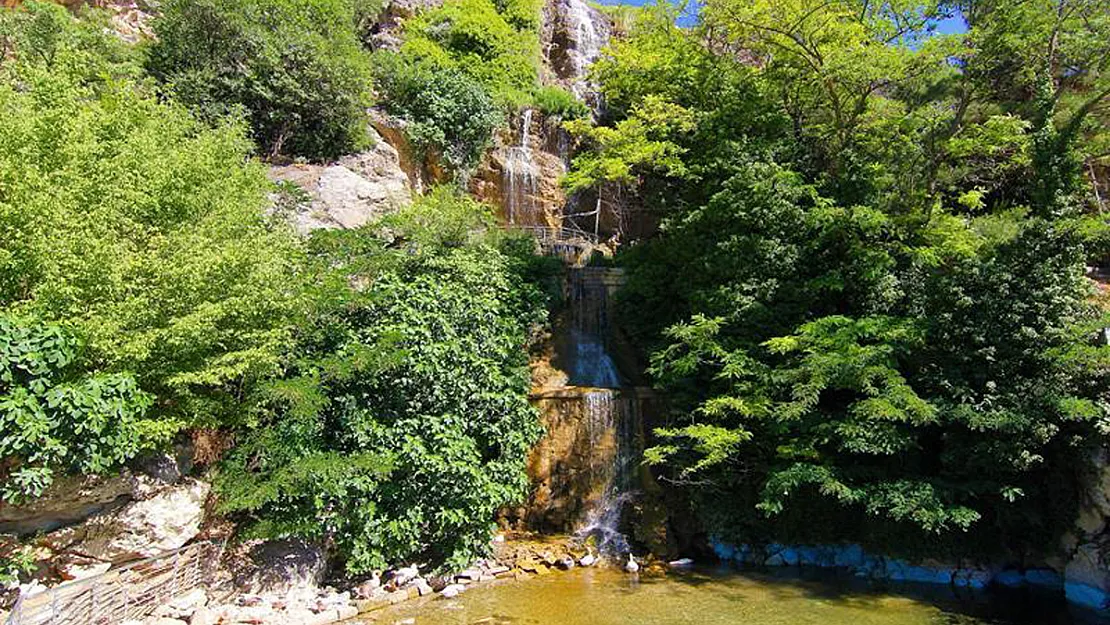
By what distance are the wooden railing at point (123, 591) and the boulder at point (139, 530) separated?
21 cm

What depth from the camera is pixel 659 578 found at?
453 inches

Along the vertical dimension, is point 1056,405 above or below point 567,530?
above

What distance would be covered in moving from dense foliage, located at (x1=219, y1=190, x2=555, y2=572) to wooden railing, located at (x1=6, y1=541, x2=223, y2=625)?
91cm

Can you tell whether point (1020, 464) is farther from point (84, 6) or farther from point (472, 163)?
point (84, 6)

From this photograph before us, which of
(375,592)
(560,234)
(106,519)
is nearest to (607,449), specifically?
(375,592)

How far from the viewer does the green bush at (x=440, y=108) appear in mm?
20375

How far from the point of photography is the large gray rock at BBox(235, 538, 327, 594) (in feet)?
31.4

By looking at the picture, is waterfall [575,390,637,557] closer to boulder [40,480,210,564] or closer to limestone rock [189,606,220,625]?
limestone rock [189,606,220,625]

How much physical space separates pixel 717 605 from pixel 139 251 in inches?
403

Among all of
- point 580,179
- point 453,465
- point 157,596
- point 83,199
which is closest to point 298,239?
point 83,199

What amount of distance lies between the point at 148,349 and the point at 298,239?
17.6 ft

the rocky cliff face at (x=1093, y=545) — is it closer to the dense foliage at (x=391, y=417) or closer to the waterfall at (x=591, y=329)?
the dense foliage at (x=391, y=417)

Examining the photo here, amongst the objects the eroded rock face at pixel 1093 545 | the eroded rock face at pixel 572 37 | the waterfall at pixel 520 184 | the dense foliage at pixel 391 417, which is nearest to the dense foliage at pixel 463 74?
the waterfall at pixel 520 184

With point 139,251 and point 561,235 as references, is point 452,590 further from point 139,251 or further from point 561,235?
point 561,235
